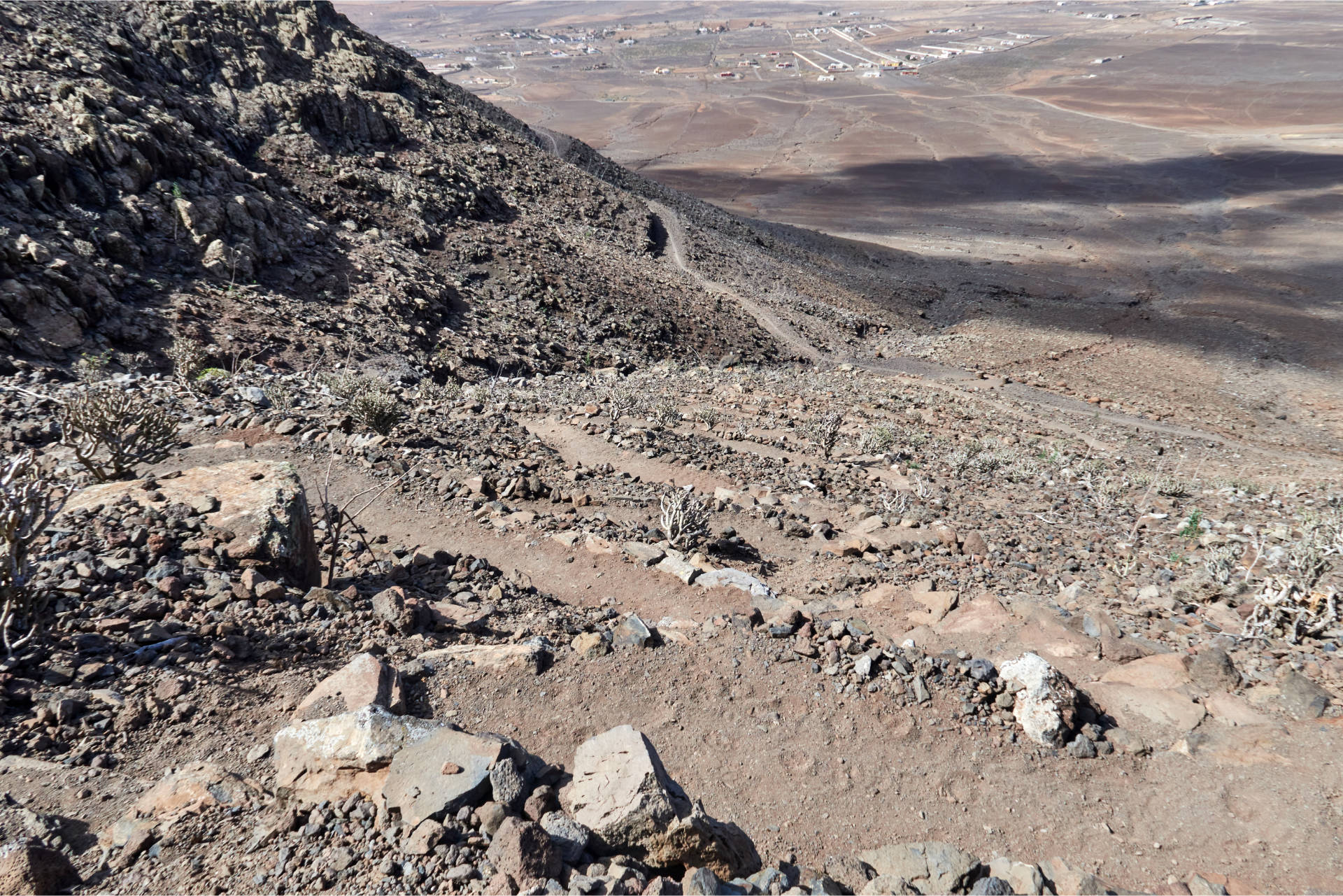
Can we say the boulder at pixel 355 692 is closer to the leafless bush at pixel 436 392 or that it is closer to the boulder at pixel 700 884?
the boulder at pixel 700 884

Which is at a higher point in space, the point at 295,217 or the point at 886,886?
the point at 295,217

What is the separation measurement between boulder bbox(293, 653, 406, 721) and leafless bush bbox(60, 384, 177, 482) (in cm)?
295

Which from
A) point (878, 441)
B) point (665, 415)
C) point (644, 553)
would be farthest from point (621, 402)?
point (644, 553)

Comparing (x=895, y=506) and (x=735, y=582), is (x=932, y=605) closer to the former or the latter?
(x=735, y=582)

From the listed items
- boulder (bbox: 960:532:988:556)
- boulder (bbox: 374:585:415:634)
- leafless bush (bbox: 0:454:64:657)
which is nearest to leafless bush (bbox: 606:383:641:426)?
boulder (bbox: 960:532:988:556)

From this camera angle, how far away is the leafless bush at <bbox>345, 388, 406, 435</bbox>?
6488 mm

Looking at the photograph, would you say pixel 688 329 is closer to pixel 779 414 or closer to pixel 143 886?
pixel 779 414

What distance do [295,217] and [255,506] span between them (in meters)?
10.9

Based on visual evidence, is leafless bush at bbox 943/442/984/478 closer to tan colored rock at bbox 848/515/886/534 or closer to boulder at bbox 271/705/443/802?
tan colored rock at bbox 848/515/886/534

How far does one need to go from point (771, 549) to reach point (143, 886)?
438 centimetres

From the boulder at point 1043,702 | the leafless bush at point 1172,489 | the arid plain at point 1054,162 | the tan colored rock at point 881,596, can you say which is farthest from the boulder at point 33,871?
the arid plain at point 1054,162

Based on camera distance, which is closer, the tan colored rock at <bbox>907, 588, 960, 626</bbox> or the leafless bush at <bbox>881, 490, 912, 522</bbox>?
the tan colored rock at <bbox>907, 588, 960, 626</bbox>

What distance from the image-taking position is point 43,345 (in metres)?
8.08

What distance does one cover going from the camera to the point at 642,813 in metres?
2.27
